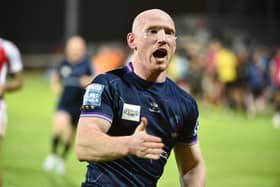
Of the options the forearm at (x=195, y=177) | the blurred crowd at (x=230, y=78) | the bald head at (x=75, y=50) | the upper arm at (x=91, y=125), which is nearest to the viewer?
the upper arm at (x=91, y=125)

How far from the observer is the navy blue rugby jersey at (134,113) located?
424cm

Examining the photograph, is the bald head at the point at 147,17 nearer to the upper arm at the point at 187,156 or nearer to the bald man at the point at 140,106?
the bald man at the point at 140,106

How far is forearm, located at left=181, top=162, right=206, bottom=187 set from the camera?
471cm

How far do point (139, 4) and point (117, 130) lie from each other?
42.5m

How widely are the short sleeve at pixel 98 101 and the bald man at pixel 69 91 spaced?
7.84 meters

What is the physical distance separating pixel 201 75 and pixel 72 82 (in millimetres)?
12532

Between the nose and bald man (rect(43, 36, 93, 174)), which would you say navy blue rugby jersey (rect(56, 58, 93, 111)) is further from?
the nose

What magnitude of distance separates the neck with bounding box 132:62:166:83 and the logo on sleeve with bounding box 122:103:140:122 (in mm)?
225

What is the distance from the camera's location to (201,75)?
80.7 feet

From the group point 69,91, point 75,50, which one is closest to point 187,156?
point 69,91

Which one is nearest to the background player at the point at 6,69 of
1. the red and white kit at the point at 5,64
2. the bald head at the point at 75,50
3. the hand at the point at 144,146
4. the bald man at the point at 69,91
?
the red and white kit at the point at 5,64

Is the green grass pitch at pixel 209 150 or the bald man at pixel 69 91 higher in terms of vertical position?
the bald man at pixel 69 91

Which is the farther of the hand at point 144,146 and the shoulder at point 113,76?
the shoulder at point 113,76

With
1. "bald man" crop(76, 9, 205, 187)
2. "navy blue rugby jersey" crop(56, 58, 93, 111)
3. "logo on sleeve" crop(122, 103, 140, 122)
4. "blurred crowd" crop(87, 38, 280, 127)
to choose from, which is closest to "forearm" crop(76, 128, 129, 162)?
"bald man" crop(76, 9, 205, 187)
